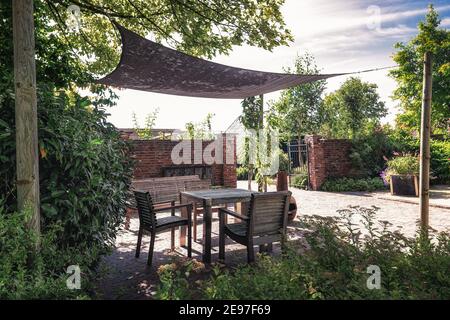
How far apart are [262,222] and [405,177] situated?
22.5 feet

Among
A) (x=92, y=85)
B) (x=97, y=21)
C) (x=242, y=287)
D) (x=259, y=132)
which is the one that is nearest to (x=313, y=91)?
(x=259, y=132)

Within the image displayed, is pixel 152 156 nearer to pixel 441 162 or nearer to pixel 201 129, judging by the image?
pixel 201 129

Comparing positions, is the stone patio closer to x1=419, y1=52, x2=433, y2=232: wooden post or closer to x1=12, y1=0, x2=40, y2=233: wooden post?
x1=12, y1=0, x2=40, y2=233: wooden post

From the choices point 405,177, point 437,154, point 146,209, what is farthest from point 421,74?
point 146,209

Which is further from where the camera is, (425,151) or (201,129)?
(201,129)

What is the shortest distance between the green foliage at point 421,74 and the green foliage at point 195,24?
10.9 m

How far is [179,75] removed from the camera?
5.12m

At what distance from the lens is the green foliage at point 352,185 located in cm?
1012

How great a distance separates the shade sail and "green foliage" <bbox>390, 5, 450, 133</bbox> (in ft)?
35.9

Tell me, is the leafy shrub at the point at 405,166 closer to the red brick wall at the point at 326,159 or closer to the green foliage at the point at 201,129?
the red brick wall at the point at 326,159

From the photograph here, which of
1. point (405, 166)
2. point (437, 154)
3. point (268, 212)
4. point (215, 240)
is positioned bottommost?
point (215, 240)

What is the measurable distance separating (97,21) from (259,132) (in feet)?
14.5
